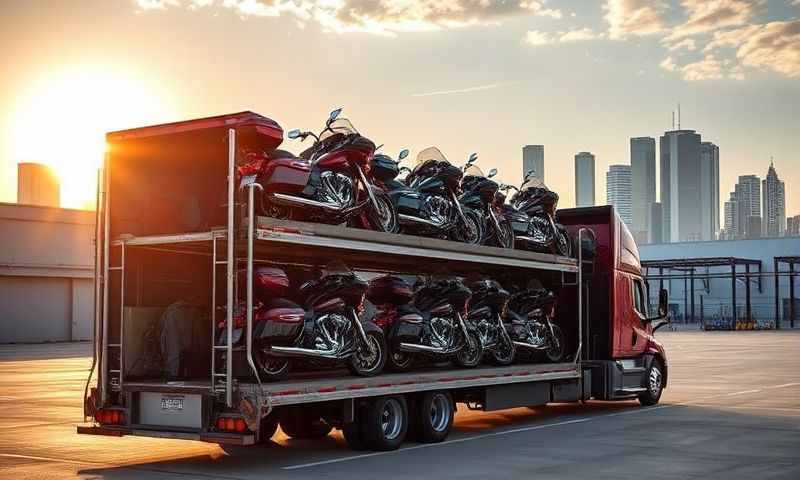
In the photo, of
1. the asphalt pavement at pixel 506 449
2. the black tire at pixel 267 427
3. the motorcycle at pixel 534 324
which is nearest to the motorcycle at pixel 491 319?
the motorcycle at pixel 534 324

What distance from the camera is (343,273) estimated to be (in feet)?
40.7

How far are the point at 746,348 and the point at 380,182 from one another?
109 ft

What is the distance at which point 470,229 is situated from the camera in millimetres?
15609

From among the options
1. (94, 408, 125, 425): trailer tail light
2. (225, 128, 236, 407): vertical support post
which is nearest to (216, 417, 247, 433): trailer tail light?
(225, 128, 236, 407): vertical support post

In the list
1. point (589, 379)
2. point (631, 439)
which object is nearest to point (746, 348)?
point (589, 379)

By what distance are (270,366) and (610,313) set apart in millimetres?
8033

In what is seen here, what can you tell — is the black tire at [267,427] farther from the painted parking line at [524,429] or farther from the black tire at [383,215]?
the black tire at [383,215]

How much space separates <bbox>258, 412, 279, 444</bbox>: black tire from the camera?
1259 cm

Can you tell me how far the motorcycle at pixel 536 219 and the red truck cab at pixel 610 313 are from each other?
55 cm

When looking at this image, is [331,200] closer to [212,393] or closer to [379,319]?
[379,319]

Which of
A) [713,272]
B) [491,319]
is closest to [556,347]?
[491,319]

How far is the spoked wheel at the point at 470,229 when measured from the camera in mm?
15328

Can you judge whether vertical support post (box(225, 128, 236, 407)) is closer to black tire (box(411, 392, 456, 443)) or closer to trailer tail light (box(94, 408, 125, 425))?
trailer tail light (box(94, 408, 125, 425))

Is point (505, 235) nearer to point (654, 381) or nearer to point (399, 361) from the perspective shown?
point (399, 361)
